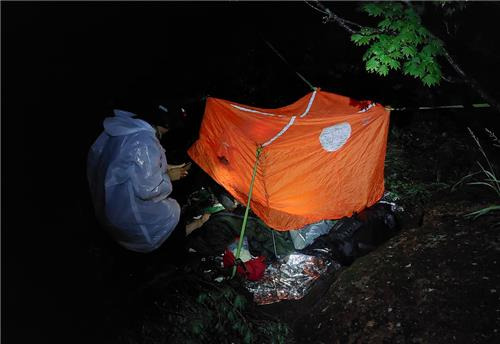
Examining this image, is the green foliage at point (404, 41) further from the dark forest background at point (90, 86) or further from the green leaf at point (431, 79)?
the dark forest background at point (90, 86)

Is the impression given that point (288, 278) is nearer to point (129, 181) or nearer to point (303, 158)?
point (303, 158)

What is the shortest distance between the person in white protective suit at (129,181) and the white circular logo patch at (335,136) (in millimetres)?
2045

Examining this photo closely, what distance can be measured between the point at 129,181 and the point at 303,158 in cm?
217

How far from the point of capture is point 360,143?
4.53 meters

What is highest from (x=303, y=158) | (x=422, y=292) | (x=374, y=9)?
(x=374, y=9)

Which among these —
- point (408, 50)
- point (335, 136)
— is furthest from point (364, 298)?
point (408, 50)

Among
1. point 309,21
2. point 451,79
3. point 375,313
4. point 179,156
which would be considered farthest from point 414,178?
point 309,21

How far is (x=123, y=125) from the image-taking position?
11.0 ft

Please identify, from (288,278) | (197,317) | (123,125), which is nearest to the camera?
(197,317)

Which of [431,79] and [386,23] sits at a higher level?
[386,23]

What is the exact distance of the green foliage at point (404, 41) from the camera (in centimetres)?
293

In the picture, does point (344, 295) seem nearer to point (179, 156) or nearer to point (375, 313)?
point (375, 313)

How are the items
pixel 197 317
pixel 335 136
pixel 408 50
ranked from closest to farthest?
1. pixel 197 317
2. pixel 408 50
3. pixel 335 136

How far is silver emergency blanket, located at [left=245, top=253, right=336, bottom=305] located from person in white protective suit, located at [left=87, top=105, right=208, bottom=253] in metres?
1.46
